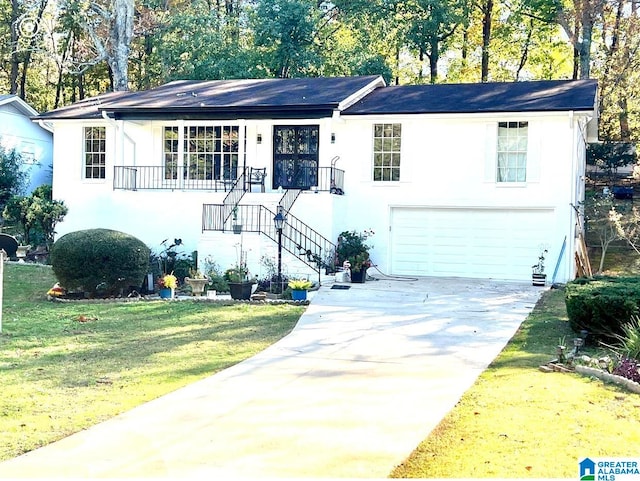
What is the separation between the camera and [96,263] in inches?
626

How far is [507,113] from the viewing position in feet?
64.6

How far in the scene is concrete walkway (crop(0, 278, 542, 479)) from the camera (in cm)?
583

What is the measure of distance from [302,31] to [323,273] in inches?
663

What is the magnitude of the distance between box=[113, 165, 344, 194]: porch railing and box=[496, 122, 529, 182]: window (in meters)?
4.42

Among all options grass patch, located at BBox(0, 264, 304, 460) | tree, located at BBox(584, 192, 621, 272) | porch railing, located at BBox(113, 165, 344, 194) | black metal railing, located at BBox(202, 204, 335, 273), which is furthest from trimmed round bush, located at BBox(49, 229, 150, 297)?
tree, located at BBox(584, 192, 621, 272)

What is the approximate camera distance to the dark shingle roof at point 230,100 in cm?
2080

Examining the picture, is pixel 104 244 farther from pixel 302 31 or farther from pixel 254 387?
pixel 302 31

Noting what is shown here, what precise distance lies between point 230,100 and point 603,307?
46.2 ft

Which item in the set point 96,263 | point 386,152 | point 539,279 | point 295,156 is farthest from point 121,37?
point 539,279

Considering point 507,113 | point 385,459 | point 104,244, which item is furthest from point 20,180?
point 385,459

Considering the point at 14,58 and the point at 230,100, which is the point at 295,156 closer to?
the point at 230,100

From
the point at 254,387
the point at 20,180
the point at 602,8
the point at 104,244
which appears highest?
the point at 602,8

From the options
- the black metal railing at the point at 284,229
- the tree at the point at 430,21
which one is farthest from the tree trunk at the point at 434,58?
the black metal railing at the point at 284,229

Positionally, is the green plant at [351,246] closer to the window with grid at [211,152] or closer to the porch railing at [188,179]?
the porch railing at [188,179]
